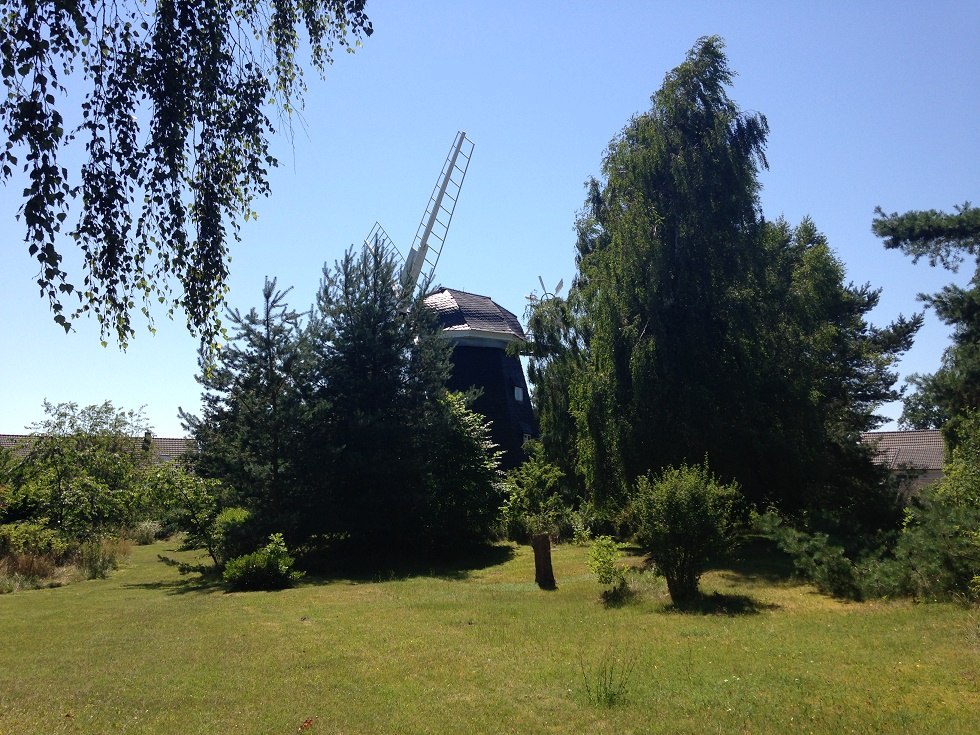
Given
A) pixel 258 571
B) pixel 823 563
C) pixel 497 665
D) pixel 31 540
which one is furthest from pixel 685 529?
pixel 31 540

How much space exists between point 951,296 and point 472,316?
18.4 metres

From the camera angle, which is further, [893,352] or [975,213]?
[893,352]

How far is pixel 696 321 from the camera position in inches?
721

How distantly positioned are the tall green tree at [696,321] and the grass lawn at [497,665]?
4835 millimetres

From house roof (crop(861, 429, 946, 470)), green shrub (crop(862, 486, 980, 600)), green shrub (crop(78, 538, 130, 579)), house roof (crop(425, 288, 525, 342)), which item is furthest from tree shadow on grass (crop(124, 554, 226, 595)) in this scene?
house roof (crop(861, 429, 946, 470))

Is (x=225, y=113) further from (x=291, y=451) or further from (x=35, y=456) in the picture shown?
(x=35, y=456)

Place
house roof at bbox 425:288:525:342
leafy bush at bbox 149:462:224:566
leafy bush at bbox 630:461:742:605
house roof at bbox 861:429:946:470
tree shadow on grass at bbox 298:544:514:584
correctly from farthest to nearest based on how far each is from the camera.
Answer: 1. house roof at bbox 861:429:946:470
2. house roof at bbox 425:288:525:342
3. leafy bush at bbox 149:462:224:566
4. tree shadow on grass at bbox 298:544:514:584
5. leafy bush at bbox 630:461:742:605

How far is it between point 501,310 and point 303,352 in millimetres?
16575

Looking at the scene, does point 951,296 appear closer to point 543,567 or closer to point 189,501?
point 543,567

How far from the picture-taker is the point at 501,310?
36.1m

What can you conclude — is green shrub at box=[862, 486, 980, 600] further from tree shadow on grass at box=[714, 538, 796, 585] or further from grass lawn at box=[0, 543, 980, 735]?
tree shadow on grass at box=[714, 538, 796, 585]

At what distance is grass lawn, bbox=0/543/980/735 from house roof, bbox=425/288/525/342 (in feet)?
67.8

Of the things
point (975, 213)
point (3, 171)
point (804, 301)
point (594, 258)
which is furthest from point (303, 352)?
point (975, 213)

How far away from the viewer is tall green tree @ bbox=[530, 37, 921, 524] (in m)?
17.8
